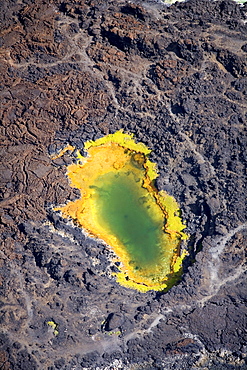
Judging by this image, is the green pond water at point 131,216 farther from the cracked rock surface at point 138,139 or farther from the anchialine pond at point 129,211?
the cracked rock surface at point 138,139

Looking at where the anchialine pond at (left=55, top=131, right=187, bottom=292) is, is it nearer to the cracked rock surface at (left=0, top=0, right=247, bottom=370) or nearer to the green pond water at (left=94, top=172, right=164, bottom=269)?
the green pond water at (left=94, top=172, right=164, bottom=269)

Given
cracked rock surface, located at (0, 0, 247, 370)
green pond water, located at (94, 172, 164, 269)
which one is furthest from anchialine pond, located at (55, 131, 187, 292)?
cracked rock surface, located at (0, 0, 247, 370)

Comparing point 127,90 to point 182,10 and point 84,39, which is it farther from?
point 182,10

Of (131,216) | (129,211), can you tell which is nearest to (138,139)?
(129,211)

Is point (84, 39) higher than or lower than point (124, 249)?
higher

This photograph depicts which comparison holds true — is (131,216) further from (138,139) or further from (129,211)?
(138,139)

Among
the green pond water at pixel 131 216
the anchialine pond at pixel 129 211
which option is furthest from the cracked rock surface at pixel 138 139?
the green pond water at pixel 131 216

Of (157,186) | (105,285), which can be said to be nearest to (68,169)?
(157,186)
